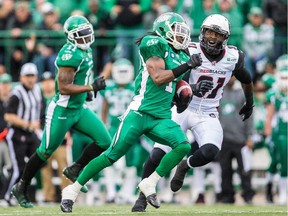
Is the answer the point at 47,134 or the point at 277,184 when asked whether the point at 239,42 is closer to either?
the point at 277,184

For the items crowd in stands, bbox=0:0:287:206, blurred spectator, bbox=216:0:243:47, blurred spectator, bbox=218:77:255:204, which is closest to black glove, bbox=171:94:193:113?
blurred spectator, bbox=218:77:255:204

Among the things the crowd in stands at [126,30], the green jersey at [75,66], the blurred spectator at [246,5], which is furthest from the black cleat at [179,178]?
the blurred spectator at [246,5]

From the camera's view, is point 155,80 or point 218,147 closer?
point 155,80

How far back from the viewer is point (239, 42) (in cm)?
1725

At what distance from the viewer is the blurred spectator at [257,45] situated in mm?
17328

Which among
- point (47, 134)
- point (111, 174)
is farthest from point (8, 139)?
point (47, 134)

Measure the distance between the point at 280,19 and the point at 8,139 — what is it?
202 inches

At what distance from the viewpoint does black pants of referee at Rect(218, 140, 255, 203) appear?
617 inches

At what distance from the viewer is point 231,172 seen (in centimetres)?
1586

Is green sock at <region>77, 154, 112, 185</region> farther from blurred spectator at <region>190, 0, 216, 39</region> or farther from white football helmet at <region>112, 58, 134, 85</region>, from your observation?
blurred spectator at <region>190, 0, 216, 39</region>

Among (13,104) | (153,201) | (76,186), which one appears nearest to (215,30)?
(153,201)

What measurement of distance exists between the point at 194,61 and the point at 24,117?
5.20 m

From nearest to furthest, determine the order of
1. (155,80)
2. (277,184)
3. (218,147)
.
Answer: (155,80) → (218,147) → (277,184)

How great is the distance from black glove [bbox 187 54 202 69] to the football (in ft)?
1.38
